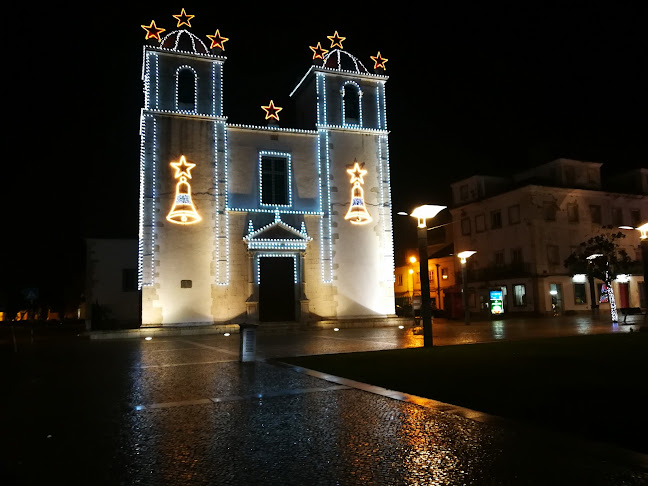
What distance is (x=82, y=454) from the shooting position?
5305 millimetres

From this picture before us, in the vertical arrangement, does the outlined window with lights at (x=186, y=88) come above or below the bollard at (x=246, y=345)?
above

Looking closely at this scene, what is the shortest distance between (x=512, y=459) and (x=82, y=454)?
397 centimetres

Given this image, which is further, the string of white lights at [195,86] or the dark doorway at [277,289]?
the dark doorway at [277,289]

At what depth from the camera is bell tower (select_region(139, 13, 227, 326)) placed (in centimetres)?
2638

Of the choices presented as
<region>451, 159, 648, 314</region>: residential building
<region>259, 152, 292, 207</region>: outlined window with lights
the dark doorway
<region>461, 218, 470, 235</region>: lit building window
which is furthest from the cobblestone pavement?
<region>461, 218, 470, 235</region>: lit building window

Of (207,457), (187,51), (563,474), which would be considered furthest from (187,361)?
(187,51)

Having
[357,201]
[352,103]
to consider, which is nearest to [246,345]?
[357,201]

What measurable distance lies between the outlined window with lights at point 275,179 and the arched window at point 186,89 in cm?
428

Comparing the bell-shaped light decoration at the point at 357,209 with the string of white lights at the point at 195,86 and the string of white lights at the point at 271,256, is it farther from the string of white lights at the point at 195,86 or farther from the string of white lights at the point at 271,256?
the string of white lights at the point at 195,86

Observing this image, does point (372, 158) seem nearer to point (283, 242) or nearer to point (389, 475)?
point (283, 242)

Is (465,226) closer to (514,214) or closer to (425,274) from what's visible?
(514,214)

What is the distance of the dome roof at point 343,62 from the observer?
3016 centimetres

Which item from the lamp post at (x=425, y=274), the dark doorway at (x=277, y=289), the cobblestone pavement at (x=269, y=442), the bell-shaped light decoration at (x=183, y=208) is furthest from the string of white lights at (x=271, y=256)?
the cobblestone pavement at (x=269, y=442)

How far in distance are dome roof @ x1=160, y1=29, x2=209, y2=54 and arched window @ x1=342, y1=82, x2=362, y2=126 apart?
25.2 feet
